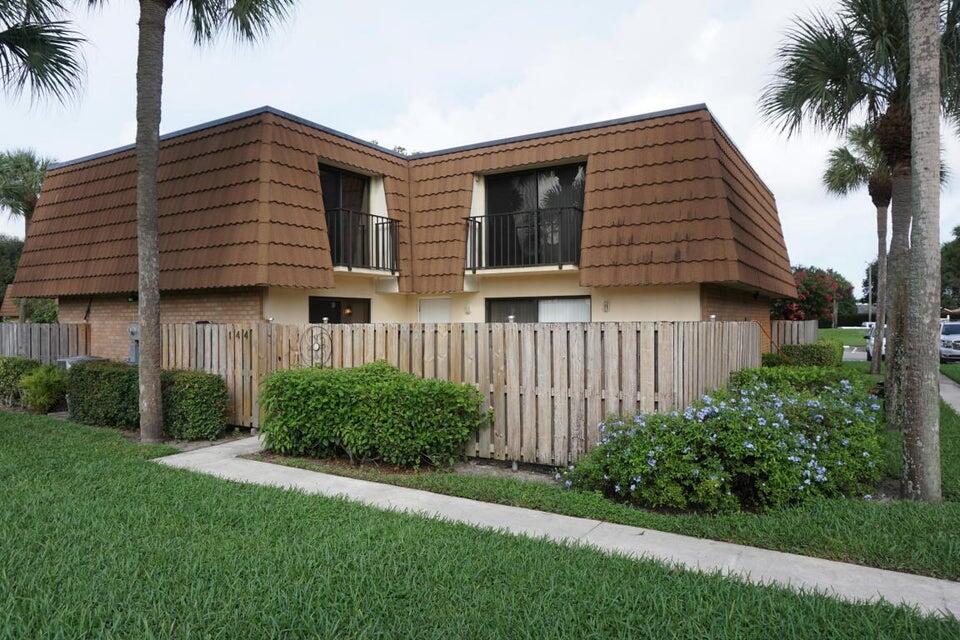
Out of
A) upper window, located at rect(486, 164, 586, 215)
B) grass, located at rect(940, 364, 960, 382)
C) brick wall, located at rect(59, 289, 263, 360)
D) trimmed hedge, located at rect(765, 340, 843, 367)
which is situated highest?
upper window, located at rect(486, 164, 586, 215)

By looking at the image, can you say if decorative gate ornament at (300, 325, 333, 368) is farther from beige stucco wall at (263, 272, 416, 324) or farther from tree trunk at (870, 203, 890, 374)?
tree trunk at (870, 203, 890, 374)

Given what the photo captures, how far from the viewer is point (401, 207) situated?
14.1 metres

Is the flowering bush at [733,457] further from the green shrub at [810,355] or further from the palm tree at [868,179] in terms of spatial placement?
the palm tree at [868,179]

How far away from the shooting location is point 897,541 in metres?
4.45

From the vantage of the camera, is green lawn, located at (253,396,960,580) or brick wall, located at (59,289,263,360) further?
brick wall, located at (59,289,263,360)

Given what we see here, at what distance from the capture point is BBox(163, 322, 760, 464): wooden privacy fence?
6652 millimetres

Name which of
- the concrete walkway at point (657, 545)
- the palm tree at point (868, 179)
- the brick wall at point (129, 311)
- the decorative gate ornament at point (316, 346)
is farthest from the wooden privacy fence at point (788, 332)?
the concrete walkway at point (657, 545)

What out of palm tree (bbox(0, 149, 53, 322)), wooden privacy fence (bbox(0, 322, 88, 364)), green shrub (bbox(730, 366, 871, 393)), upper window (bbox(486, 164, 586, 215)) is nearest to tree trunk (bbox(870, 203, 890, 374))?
upper window (bbox(486, 164, 586, 215))

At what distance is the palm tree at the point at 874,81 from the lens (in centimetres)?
900

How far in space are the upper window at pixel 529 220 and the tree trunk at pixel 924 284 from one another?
23.7 feet

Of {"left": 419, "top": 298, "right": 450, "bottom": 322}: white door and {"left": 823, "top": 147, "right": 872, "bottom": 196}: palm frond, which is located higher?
{"left": 823, "top": 147, "right": 872, "bottom": 196}: palm frond

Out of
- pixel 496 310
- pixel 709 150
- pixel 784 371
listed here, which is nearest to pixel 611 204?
pixel 709 150

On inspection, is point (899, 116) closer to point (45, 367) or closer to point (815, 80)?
point (815, 80)

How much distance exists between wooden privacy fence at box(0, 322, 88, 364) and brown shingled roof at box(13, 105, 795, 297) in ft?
2.86
